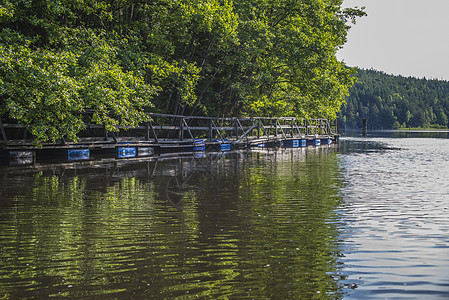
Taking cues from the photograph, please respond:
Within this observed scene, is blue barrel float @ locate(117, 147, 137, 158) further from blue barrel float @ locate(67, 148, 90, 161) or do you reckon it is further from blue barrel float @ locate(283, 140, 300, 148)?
blue barrel float @ locate(283, 140, 300, 148)

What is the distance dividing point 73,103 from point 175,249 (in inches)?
466

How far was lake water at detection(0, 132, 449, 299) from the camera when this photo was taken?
4.48 meters

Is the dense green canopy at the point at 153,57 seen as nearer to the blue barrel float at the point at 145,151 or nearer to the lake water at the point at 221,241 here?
the blue barrel float at the point at 145,151

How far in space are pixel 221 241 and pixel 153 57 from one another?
18182 millimetres

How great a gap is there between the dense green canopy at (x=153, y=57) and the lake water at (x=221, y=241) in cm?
466

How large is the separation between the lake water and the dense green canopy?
4.66 metres

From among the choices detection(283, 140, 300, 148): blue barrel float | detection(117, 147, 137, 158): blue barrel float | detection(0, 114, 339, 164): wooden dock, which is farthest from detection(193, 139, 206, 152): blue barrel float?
detection(283, 140, 300, 148): blue barrel float

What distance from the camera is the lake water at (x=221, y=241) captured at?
4484mm

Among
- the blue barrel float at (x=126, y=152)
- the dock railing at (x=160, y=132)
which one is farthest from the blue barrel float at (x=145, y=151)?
the dock railing at (x=160, y=132)

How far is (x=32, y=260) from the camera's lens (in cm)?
525

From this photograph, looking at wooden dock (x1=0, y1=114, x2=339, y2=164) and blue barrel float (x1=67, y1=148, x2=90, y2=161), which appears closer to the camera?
wooden dock (x1=0, y1=114, x2=339, y2=164)

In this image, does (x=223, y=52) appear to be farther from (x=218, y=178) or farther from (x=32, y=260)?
(x=32, y=260)

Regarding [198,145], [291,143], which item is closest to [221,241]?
[198,145]

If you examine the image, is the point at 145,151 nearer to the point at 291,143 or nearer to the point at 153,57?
the point at 153,57
